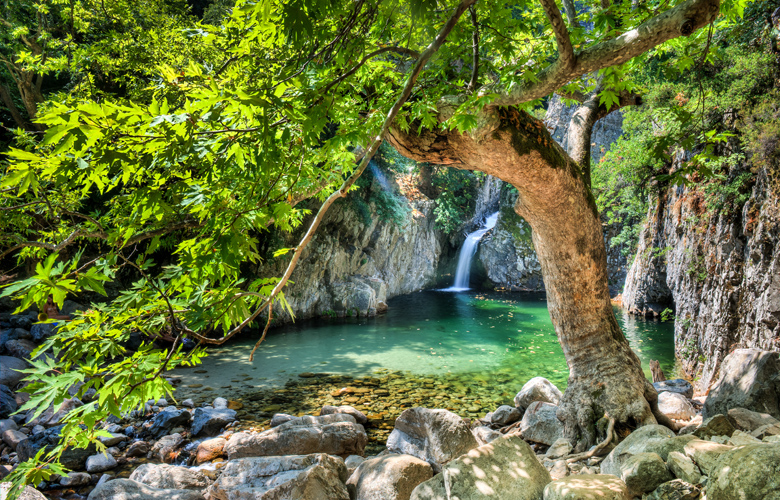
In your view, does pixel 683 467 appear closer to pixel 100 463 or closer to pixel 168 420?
pixel 100 463

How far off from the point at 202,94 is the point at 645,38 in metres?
2.44

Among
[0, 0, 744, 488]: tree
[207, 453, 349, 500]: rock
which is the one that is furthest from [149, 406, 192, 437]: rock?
[0, 0, 744, 488]: tree

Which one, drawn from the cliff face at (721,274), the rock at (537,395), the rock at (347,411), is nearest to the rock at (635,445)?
the rock at (537,395)

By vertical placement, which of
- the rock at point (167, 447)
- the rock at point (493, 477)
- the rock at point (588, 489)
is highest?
the rock at point (588, 489)

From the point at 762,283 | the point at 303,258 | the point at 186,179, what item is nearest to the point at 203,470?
the point at 186,179

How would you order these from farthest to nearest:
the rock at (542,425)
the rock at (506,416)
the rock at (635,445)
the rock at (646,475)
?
the rock at (506,416) < the rock at (542,425) < the rock at (635,445) < the rock at (646,475)

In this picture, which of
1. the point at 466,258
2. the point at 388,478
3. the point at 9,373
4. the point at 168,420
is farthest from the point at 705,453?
the point at 466,258

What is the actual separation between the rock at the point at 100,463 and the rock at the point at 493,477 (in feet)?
12.8

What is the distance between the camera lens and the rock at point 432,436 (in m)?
4.29

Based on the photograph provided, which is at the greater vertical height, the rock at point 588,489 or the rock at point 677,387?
the rock at point 588,489

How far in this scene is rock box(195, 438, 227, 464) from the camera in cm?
477

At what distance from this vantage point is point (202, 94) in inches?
60.9

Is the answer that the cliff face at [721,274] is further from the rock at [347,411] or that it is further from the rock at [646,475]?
the rock at [347,411]

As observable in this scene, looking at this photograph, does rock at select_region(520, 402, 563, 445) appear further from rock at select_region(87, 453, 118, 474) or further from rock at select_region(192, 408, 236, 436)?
rock at select_region(87, 453, 118, 474)
